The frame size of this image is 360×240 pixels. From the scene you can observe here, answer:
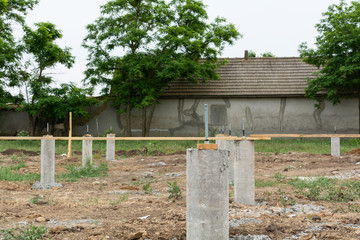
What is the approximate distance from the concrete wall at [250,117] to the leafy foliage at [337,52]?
5.03 ft

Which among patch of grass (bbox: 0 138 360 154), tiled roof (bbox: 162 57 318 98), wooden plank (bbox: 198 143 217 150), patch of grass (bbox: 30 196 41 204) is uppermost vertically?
tiled roof (bbox: 162 57 318 98)

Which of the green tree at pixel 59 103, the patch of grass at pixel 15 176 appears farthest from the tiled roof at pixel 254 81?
the patch of grass at pixel 15 176

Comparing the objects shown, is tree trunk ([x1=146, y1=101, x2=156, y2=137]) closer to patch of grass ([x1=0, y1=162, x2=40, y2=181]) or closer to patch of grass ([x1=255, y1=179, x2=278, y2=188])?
patch of grass ([x1=0, y1=162, x2=40, y2=181])

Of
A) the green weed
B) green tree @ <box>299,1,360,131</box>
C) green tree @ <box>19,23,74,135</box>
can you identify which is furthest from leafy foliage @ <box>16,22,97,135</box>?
the green weed

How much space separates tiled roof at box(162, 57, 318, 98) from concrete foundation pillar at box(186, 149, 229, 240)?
23128mm

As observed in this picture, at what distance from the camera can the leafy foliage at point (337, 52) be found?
24328mm

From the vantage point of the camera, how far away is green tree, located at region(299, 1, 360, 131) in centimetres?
2434

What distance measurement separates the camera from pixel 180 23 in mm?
27609

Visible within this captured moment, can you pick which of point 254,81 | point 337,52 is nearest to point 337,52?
point 337,52

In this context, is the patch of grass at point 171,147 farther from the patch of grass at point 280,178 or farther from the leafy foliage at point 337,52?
the patch of grass at point 280,178

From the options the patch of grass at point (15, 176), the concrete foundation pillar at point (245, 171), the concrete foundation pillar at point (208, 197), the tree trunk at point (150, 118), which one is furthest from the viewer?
the tree trunk at point (150, 118)

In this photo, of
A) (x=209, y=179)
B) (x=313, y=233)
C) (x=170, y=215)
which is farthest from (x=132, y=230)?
(x=313, y=233)

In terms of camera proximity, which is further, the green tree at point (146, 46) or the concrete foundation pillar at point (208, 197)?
the green tree at point (146, 46)

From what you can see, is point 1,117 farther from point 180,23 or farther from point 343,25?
point 343,25
